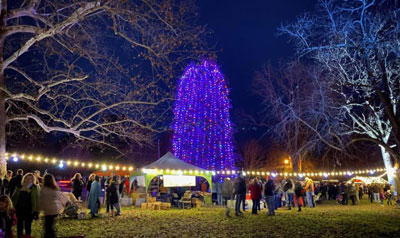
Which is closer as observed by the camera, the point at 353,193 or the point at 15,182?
the point at 15,182

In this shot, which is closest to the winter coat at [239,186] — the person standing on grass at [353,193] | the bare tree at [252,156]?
the person standing on grass at [353,193]

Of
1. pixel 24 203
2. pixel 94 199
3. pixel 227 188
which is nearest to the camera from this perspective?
pixel 24 203

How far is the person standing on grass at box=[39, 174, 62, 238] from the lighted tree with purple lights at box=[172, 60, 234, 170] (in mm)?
27583

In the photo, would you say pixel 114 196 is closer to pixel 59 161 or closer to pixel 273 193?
pixel 273 193

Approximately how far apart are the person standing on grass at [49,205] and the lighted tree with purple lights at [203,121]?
2758 centimetres

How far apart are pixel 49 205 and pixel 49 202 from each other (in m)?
0.05

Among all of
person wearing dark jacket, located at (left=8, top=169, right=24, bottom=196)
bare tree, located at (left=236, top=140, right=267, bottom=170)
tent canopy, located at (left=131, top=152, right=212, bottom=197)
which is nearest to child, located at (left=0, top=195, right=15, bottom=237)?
person wearing dark jacket, located at (left=8, top=169, right=24, bottom=196)

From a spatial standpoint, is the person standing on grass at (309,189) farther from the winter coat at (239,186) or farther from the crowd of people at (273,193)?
the winter coat at (239,186)

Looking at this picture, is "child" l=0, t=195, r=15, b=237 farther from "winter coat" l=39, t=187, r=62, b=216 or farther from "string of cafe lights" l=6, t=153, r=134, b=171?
"string of cafe lights" l=6, t=153, r=134, b=171

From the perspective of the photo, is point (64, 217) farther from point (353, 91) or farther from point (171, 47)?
point (353, 91)

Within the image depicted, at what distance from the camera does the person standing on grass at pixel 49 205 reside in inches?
221

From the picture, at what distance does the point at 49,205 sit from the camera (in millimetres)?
5648

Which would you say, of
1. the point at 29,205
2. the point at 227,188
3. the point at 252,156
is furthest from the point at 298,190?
the point at 252,156

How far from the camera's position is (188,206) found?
1524 cm
